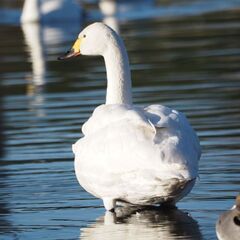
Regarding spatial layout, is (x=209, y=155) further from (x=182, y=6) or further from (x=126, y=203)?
(x=182, y=6)

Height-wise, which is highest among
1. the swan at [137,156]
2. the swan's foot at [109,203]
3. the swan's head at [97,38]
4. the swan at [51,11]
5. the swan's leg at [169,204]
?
the swan's head at [97,38]

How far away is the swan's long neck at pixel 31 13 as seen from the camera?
32938 mm

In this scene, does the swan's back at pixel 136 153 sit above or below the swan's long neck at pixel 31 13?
above

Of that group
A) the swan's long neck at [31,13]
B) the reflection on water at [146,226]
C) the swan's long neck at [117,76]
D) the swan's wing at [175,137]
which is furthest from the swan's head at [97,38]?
the swan's long neck at [31,13]

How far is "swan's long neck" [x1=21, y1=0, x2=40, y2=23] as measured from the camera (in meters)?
32.9

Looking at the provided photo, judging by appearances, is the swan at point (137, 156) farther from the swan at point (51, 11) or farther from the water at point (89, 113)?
the swan at point (51, 11)

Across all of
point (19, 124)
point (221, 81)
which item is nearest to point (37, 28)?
point (221, 81)

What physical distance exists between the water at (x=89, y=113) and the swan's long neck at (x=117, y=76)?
82 centimetres

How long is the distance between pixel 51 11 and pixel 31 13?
4.90 ft

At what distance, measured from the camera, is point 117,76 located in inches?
397

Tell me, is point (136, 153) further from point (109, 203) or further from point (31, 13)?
point (31, 13)

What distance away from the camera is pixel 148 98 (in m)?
15.2

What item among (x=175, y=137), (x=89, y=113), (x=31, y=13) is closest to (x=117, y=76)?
(x=175, y=137)

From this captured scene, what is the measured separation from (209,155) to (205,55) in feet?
30.9
